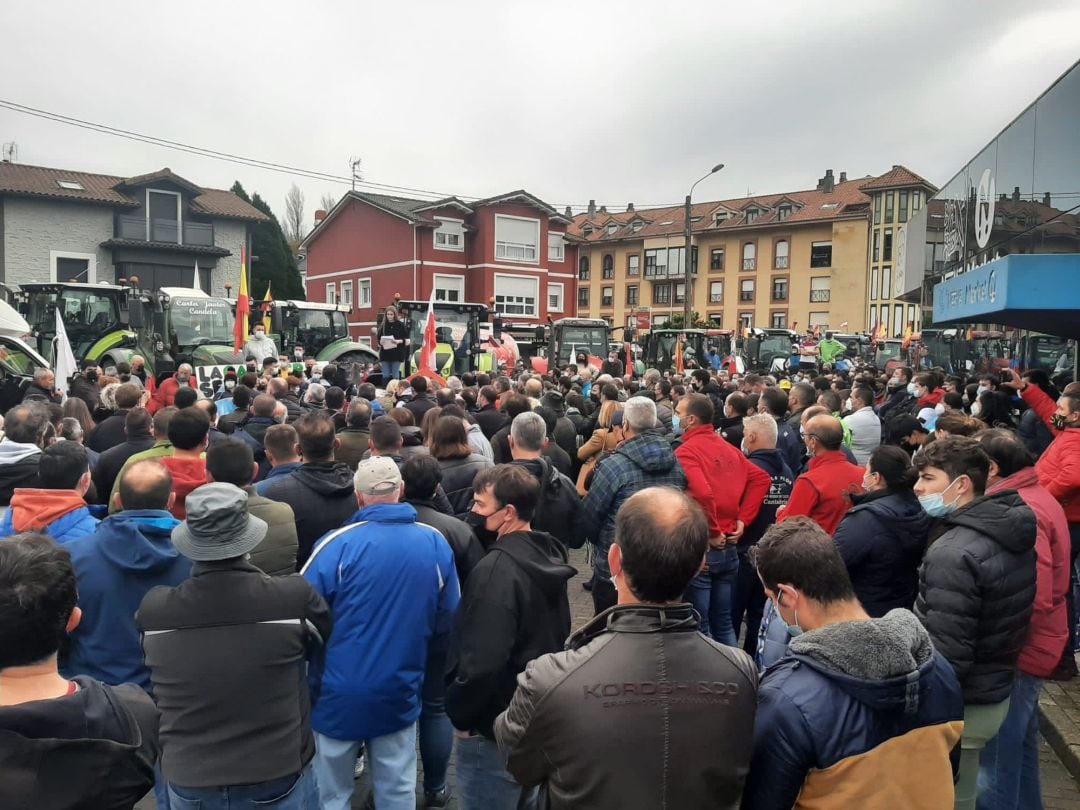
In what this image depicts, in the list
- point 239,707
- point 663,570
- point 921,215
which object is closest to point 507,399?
point 239,707

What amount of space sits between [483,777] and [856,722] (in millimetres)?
1790

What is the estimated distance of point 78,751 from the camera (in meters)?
1.93

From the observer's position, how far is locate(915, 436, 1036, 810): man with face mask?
3.11 meters

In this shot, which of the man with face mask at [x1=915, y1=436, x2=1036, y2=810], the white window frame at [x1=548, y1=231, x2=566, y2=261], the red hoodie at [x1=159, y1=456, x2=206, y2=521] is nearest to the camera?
the man with face mask at [x1=915, y1=436, x2=1036, y2=810]

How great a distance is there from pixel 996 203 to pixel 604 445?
666 cm

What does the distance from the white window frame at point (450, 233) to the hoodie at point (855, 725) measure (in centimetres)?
4355

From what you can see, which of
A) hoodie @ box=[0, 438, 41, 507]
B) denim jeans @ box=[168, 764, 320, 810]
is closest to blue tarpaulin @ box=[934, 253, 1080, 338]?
denim jeans @ box=[168, 764, 320, 810]

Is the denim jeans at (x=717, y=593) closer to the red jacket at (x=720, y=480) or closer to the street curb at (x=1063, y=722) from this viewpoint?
the red jacket at (x=720, y=480)

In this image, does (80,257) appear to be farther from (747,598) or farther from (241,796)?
(241,796)

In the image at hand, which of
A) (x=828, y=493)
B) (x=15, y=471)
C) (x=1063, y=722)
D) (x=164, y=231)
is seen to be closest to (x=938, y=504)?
(x=828, y=493)

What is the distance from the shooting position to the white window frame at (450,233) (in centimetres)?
4422

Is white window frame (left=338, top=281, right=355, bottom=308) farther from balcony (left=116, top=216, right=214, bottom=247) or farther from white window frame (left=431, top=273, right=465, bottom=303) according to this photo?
balcony (left=116, top=216, right=214, bottom=247)

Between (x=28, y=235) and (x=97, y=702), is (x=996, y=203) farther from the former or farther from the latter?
(x=28, y=235)

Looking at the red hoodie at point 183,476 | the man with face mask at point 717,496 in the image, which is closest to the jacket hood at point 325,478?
the red hoodie at point 183,476
